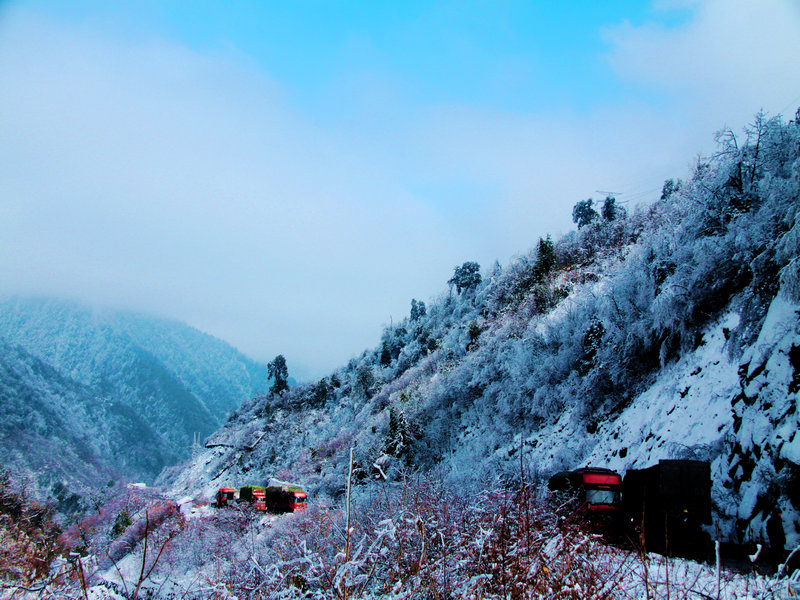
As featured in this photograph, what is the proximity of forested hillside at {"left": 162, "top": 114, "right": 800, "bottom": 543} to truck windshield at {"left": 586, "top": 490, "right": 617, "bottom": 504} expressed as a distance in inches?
90.4

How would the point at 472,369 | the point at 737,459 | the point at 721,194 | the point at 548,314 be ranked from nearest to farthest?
the point at 737,459 < the point at 721,194 < the point at 548,314 < the point at 472,369

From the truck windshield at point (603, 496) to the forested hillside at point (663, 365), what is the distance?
2.30 metres

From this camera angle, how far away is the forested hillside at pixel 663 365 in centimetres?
1094

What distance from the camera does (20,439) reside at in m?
103

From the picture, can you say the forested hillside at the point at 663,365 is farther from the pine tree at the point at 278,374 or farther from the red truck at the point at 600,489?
the pine tree at the point at 278,374

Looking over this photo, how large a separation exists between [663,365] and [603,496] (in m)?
7.44

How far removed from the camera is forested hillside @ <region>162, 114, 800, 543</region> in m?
10.9

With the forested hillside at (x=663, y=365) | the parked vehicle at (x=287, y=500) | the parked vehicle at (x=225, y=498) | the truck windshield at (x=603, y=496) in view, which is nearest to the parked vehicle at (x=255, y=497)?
the parked vehicle at (x=287, y=500)

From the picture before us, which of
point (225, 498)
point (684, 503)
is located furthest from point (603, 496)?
point (225, 498)

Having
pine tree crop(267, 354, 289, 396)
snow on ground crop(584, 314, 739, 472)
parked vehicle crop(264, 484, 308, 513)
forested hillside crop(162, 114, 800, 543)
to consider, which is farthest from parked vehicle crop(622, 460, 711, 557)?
pine tree crop(267, 354, 289, 396)

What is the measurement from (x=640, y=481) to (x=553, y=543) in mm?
10328

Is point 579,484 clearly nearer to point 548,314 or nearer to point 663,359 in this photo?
point 663,359

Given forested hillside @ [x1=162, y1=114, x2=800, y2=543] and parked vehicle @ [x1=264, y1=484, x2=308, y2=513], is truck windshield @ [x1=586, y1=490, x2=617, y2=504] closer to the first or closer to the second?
forested hillside @ [x1=162, y1=114, x2=800, y2=543]

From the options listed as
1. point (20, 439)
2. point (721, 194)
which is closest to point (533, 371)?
point (721, 194)
